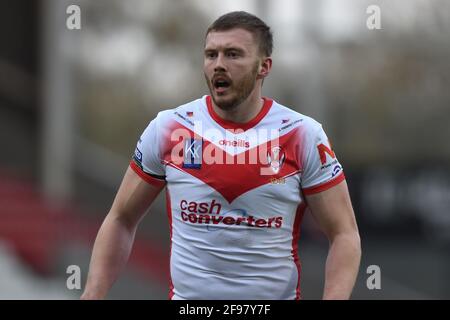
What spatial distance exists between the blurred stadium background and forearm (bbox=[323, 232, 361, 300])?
7.69 meters

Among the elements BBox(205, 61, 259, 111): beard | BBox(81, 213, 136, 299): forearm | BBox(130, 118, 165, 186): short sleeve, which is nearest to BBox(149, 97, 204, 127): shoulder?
BBox(130, 118, 165, 186): short sleeve

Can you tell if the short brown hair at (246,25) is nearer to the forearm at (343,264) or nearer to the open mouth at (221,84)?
the open mouth at (221,84)

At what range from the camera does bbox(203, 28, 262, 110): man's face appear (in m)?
5.38

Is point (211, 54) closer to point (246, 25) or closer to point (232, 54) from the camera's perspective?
point (232, 54)

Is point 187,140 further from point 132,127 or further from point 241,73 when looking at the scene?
point 132,127

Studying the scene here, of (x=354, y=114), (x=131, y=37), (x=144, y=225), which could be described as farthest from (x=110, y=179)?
(x=354, y=114)

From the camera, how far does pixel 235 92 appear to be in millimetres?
5449

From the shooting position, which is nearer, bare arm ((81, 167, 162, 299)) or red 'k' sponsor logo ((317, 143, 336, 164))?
red 'k' sponsor logo ((317, 143, 336, 164))

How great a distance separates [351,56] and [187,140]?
16711 mm

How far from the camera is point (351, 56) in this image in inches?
864

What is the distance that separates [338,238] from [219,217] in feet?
2.15

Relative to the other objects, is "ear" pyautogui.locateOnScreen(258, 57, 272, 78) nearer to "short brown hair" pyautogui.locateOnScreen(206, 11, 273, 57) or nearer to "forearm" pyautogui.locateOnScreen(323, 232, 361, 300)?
"short brown hair" pyautogui.locateOnScreen(206, 11, 273, 57)

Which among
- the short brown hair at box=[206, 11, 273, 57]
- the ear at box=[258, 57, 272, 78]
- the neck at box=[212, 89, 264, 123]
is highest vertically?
the short brown hair at box=[206, 11, 273, 57]

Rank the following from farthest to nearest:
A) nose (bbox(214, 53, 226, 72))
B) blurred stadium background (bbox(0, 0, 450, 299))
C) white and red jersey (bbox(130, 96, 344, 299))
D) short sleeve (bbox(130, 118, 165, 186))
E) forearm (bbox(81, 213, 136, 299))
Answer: blurred stadium background (bbox(0, 0, 450, 299)) → short sleeve (bbox(130, 118, 165, 186)) → forearm (bbox(81, 213, 136, 299)) → white and red jersey (bbox(130, 96, 344, 299)) → nose (bbox(214, 53, 226, 72))
